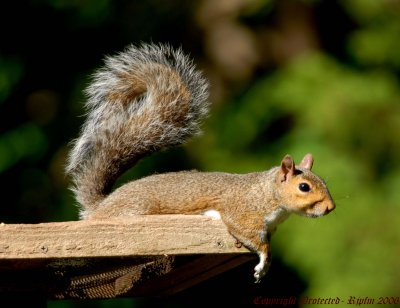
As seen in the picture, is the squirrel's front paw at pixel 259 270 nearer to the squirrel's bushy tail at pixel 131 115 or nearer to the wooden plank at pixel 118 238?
the wooden plank at pixel 118 238

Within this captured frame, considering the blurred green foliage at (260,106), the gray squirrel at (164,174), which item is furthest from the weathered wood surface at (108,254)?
the blurred green foliage at (260,106)

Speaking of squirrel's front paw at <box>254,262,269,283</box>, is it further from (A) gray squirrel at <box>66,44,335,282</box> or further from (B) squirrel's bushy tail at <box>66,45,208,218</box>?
(B) squirrel's bushy tail at <box>66,45,208,218</box>

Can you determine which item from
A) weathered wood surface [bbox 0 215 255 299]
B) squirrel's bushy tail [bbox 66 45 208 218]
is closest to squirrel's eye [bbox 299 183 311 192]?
weathered wood surface [bbox 0 215 255 299]

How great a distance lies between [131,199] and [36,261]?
0.40 m

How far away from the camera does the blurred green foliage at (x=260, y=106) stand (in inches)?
165

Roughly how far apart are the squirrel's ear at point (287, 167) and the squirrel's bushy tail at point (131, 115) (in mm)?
325

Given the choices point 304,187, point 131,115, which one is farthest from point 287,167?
point 131,115

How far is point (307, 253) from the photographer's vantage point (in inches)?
163

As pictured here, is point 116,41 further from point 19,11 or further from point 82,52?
point 19,11

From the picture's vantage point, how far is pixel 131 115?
9.25 ft

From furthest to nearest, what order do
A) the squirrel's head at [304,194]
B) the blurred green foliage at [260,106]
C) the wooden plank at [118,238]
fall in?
1. the blurred green foliage at [260,106]
2. the squirrel's head at [304,194]
3. the wooden plank at [118,238]

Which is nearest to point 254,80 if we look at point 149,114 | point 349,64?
point 349,64

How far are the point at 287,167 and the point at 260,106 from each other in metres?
2.05

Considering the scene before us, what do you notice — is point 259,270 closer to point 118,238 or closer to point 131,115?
point 118,238
